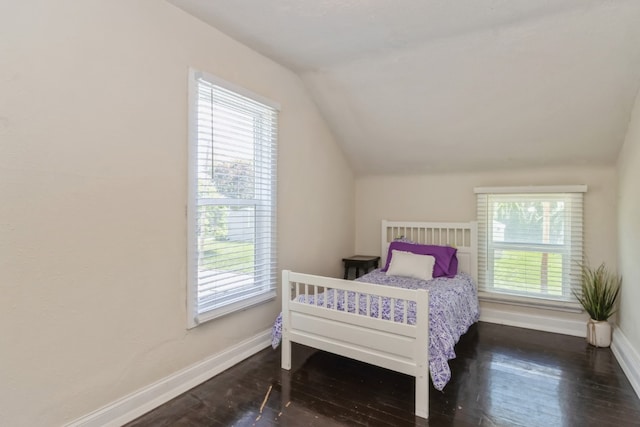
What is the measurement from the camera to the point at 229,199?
266 centimetres

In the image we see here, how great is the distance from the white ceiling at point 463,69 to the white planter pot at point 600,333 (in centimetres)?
152

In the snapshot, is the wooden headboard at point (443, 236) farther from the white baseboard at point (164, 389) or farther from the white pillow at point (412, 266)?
the white baseboard at point (164, 389)

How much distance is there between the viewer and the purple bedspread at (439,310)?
Result: 2.14 m

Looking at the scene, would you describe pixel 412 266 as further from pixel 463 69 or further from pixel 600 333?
pixel 463 69

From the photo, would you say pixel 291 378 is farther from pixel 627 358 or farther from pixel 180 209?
pixel 627 358

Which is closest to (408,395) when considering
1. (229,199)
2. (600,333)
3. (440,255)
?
(440,255)

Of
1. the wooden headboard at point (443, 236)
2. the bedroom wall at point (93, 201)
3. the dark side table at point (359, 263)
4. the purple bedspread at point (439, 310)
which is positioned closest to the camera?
the bedroom wall at point (93, 201)

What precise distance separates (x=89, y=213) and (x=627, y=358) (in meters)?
3.82

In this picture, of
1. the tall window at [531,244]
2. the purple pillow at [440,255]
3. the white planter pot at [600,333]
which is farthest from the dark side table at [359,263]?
the white planter pot at [600,333]

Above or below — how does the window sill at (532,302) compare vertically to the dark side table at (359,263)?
below

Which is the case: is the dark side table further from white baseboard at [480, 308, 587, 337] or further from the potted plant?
the potted plant

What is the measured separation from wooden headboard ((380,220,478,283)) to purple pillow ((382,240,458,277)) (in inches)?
7.4

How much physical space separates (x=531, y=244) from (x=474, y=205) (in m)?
0.69

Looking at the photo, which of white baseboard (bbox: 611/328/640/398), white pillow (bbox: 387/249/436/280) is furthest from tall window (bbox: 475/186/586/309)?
white pillow (bbox: 387/249/436/280)
